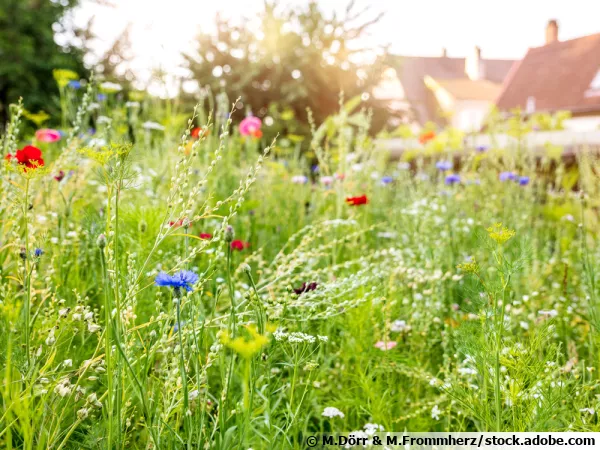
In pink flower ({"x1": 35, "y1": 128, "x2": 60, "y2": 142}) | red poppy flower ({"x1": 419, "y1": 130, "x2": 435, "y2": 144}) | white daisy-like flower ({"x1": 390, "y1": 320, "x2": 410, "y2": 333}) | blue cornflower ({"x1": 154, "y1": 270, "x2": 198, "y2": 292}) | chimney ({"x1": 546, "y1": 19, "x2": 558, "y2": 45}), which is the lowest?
white daisy-like flower ({"x1": 390, "y1": 320, "x2": 410, "y2": 333})

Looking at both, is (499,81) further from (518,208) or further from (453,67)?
(518,208)

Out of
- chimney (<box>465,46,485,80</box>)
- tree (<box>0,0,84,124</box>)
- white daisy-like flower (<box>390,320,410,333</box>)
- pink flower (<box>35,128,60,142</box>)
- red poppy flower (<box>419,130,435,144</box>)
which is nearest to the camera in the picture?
white daisy-like flower (<box>390,320,410,333</box>)

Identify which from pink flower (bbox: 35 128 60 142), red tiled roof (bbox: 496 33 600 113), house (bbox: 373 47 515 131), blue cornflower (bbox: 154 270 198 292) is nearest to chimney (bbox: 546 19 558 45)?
red tiled roof (bbox: 496 33 600 113)

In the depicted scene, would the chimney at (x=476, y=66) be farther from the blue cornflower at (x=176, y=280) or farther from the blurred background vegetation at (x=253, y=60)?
the blue cornflower at (x=176, y=280)

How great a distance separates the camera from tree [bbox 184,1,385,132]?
13.1 metres

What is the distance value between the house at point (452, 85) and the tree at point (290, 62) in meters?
19.5

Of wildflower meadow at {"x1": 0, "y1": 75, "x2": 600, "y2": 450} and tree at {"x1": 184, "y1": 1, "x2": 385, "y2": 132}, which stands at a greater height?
tree at {"x1": 184, "y1": 1, "x2": 385, "y2": 132}

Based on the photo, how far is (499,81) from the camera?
144 ft

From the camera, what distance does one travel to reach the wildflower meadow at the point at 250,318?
114 cm

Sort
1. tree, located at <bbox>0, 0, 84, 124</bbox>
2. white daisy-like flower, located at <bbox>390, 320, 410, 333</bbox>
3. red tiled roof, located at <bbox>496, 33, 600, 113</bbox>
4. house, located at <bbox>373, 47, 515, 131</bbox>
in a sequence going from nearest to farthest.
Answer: white daisy-like flower, located at <bbox>390, 320, 410, 333</bbox>, tree, located at <bbox>0, 0, 84, 124</bbox>, red tiled roof, located at <bbox>496, 33, 600, 113</bbox>, house, located at <bbox>373, 47, 515, 131</bbox>

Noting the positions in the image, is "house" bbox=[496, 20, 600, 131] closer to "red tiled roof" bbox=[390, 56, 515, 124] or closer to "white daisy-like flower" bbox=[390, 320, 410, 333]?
"red tiled roof" bbox=[390, 56, 515, 124]

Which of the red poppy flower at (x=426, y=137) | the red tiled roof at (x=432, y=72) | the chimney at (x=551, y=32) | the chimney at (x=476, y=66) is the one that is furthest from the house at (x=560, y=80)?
the chimney at (x=476, y=66)

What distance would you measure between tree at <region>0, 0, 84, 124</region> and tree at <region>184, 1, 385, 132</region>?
3176mm

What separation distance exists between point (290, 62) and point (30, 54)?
19.5 feet
